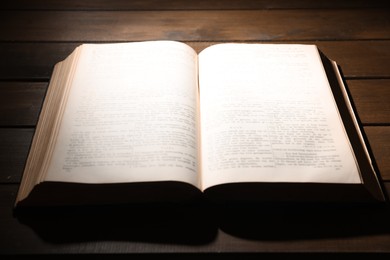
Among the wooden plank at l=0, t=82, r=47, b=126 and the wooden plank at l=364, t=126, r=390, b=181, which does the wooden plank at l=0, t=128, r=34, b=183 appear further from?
the wooden plank at l=364, t=126, r=390, b=181

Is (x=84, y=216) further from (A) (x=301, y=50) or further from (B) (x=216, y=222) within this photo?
(A) (x=301, y=50)

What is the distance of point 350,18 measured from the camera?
0.99 metres

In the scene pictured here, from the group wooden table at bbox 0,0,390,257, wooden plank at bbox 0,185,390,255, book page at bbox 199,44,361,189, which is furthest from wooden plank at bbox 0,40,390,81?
wooden plank at bbox 0,185,390,255

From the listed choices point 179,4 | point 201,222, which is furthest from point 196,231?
point 179,4

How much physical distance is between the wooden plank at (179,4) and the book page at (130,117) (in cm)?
27

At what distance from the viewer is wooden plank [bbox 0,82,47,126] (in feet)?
2.40

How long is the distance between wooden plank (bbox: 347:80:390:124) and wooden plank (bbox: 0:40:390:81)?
0.03 metres

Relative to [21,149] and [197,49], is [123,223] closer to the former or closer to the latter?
[21,149]

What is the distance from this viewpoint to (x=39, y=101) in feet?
2.52

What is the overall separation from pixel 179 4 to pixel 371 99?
24.0 inches

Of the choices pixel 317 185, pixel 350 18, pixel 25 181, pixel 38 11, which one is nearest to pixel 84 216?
pixel 25 181

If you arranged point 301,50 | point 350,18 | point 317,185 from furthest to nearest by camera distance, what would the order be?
point 350,18 → point 301,50 → point 317,185

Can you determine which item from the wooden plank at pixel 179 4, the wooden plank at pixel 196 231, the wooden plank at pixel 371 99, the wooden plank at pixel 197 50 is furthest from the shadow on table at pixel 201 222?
the wooden plank at pixel 179 4

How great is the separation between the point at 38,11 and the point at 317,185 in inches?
36.0
